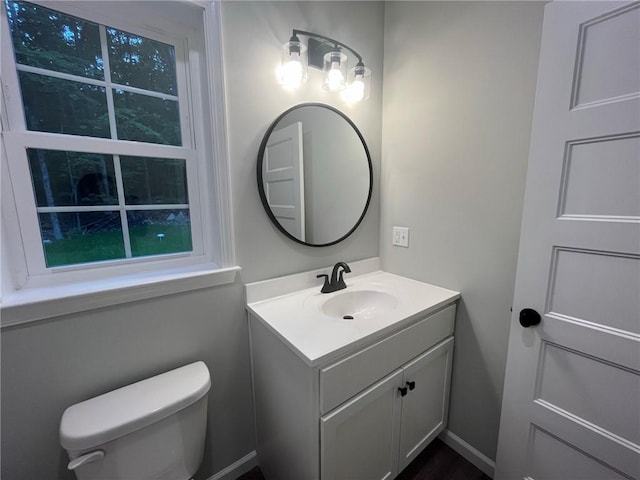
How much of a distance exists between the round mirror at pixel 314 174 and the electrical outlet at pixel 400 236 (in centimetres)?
23

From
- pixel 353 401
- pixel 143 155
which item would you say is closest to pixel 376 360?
pixel 353 401

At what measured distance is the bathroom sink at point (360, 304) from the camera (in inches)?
54.0

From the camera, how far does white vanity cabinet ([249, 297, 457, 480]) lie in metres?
0.92

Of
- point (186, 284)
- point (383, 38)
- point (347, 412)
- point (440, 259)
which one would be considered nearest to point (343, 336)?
point (347, 412)

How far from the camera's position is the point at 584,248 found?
880 mm

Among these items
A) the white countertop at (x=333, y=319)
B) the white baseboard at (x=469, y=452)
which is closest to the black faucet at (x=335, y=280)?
the white countertop at (x=333, y=319)

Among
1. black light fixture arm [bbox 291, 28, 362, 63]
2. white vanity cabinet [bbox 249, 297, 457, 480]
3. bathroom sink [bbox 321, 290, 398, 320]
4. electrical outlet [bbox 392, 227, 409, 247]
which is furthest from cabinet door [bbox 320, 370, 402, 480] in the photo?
black light fixture arm [bbox 291, 28, 362, 63]

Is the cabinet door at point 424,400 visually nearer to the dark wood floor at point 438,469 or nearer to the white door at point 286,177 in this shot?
the dark wood floor at point 438,469

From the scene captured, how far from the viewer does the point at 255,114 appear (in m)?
1.20

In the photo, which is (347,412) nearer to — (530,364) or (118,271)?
(530,364)

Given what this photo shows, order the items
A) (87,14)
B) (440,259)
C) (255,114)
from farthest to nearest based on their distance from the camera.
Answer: (440,259), (255,114), (87,14)

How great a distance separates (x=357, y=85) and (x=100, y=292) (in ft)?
4.74

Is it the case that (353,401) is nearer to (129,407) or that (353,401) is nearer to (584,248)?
(129,407)

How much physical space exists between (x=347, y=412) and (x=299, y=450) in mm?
243
